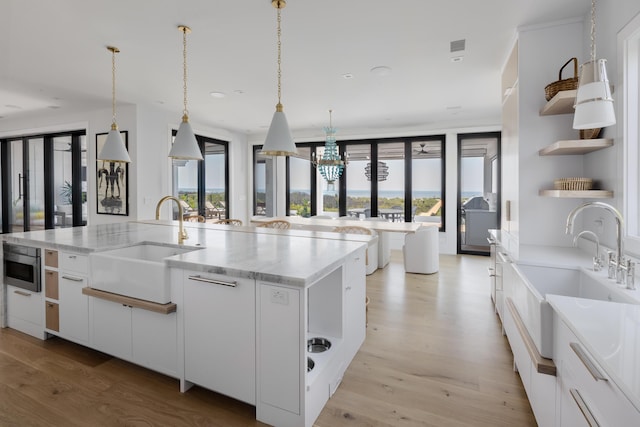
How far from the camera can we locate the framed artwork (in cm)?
532

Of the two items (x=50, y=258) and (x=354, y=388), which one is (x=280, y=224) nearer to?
(x=50, y=258)

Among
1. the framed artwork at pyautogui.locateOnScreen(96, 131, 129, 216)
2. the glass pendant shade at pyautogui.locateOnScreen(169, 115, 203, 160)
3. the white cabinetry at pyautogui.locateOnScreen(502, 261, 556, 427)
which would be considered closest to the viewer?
the white cabinetry at pyautogui.locateOnScreen(502, 261, 556, 427)

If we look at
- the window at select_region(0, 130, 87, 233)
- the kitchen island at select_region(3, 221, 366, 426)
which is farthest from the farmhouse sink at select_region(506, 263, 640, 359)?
the window at select_region(0, 130, 87, 233)

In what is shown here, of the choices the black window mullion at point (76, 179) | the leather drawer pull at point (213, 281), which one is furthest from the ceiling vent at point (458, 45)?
the black window mullion at point (76, 179)

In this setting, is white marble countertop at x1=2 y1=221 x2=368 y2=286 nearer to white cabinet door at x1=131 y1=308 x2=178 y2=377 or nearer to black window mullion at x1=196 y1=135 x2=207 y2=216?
white cabinet door at x1=131 y1=308 x2=178 y2=377

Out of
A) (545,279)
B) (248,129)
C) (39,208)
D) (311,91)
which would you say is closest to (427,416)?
(545,279)

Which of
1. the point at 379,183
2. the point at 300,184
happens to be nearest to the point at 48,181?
the point at 300,184

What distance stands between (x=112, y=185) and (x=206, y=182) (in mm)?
1909

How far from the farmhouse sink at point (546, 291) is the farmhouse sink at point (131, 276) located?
1.95 metres

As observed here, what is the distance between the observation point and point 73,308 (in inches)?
95.1

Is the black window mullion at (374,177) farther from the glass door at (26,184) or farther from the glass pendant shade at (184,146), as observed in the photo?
the glass door at (26,184)

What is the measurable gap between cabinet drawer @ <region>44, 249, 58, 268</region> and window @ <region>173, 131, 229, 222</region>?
3.62m

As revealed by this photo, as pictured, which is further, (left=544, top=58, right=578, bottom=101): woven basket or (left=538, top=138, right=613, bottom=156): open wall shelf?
(left=544, top=58, right=578, bottom=101): woven basket

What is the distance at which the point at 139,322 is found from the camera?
2076mm
